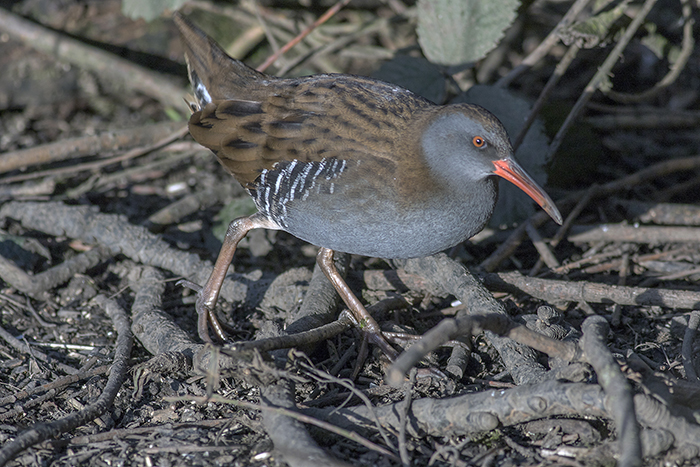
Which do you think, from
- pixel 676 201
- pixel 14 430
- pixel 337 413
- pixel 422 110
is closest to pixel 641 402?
pixel 337 413

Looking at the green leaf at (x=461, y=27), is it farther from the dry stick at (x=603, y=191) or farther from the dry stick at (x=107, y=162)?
the dry stick at (x=107, y=162)

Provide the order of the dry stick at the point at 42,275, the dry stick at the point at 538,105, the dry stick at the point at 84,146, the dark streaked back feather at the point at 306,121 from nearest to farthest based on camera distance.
Answer: the dark streaked back feather at the point at 306,121 < the dry stick at the point at 42,275 < the dry stick at the point at 538,105 < the dry stick at the point at 84,146

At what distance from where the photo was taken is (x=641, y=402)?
228cm

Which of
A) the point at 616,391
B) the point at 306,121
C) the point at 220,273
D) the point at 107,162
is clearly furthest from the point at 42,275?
the point at 616,391

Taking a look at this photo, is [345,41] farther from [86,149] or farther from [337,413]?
[337,413]

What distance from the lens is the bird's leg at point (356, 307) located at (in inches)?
126

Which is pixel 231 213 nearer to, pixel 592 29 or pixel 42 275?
pixel 42 275

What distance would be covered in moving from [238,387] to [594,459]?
1.61 metres

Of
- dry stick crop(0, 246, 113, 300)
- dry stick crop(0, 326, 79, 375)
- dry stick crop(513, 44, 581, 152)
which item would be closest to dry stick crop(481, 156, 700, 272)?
dry stick crop(513, 44, 581, 152)

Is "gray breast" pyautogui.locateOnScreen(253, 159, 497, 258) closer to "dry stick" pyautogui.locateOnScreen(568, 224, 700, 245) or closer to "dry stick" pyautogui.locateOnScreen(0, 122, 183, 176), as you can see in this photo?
"dry stick" pyautogui.locateOnScreen(568, 224, 700, 245)

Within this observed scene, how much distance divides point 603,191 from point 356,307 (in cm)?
232

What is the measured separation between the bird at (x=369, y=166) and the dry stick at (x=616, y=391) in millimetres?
787

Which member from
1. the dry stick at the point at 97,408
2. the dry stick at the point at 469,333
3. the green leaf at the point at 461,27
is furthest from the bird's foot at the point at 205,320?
the green leaf at the point at 461,27

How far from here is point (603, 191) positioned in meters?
4.58
